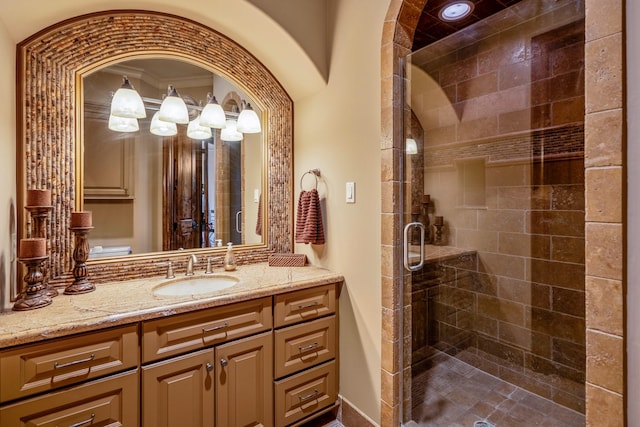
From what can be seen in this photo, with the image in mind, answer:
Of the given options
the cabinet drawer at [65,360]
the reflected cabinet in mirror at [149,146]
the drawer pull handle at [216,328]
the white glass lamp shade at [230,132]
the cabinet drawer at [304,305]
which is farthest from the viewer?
the white glass lamp shade at [230,132]

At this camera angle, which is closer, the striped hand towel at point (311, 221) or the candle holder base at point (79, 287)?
the candle holder base at point (79, 287)

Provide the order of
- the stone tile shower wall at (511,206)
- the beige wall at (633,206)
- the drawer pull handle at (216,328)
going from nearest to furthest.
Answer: the beige wall at (633,206) < the drawer pull handle at (216,328) < the stone tile shower wall at (511,206)

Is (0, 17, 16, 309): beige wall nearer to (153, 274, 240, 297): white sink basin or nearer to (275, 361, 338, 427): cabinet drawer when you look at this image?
(153, 274, 240, 297): white sink basin

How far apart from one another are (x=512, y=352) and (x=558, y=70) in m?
1.85

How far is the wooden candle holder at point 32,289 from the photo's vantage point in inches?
46.5

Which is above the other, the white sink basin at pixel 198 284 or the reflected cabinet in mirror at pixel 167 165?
the reflected cabinet in mirror at pixel 167 165

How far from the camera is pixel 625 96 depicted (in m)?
0.86

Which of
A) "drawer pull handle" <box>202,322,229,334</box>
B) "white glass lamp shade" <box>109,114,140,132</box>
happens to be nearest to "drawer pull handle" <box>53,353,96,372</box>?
"drawer pull handle" <box>202,322,229,334</box>

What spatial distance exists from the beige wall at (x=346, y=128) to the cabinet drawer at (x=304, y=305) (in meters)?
0.11

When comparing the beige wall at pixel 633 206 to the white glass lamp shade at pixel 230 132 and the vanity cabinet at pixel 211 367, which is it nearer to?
the vanity cabinet at pixel 211 367

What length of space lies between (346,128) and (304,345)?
1.20 meters

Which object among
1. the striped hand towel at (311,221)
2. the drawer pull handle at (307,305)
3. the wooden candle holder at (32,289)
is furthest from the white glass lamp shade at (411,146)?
the wooden candle holder at (32,289)

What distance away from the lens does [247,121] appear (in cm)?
207

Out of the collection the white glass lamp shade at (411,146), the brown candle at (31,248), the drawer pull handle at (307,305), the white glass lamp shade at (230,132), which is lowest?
the drawer pull handle at (307,305)
